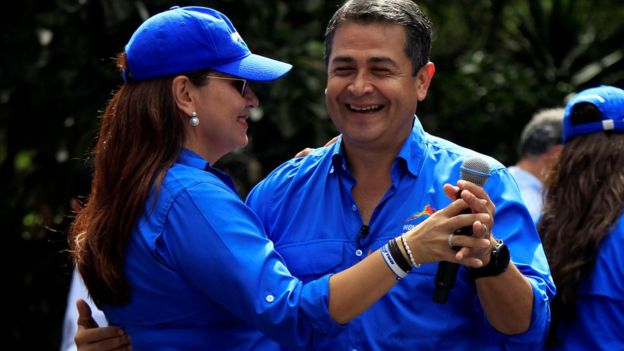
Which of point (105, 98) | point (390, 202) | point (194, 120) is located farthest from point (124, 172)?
point (105, 98)

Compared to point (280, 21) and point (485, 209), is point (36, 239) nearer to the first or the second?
point (280, 21)

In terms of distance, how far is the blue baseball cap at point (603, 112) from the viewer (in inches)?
157

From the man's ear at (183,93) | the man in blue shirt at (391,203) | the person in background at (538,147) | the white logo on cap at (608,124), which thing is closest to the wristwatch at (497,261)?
the man in blue shirt at (391,203)

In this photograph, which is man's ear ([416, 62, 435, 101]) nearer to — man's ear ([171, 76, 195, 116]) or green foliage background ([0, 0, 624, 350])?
man's ear ([171, 76, 195, 116])

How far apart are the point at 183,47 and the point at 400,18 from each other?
801 mm

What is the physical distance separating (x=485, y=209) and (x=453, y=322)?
54 cm

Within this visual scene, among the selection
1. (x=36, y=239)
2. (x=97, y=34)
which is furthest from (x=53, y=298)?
(x=97, y=34)

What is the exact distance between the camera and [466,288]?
10.2ft

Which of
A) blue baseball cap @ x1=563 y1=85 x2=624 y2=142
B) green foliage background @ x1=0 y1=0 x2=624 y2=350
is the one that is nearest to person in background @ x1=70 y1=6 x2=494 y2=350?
blue baseball cap @ x1=563 y1=85 x2=624 y2=142

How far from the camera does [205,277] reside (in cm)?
277

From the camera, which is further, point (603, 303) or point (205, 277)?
point (603, 303)

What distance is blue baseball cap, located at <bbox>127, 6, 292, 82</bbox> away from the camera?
2.98 m

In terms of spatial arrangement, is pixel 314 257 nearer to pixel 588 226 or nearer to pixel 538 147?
pixel 588 226

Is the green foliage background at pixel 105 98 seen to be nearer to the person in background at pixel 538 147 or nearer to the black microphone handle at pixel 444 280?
the person in background at pixel 538 147
